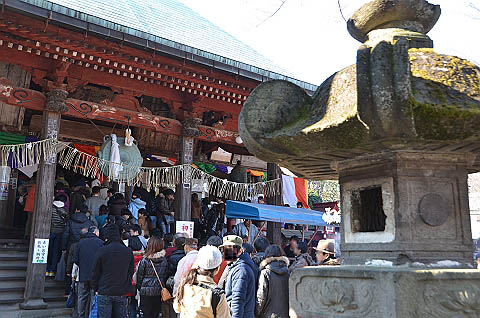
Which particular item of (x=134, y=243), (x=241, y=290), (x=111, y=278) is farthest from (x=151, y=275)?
(x=134, y=243)

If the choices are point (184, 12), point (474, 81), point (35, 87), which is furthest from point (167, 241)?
point (184, 12)

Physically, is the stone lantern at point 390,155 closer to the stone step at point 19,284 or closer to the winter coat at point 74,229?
the winter coat at point 74,229

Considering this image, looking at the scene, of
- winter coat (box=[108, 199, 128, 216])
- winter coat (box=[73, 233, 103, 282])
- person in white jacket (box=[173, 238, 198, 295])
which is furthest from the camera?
winter coat (box=[108, 199, 128, 216])

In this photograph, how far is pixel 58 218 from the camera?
8.09 metres

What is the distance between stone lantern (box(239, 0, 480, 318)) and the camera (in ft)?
7.46

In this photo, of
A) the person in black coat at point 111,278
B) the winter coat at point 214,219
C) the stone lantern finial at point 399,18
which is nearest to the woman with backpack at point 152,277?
the person in black coat at point 111,278

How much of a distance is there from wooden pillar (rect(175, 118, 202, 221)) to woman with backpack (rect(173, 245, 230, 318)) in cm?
562

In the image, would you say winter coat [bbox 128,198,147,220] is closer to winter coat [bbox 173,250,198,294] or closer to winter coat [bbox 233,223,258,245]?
winter coat [bbox 233,223,258,245]

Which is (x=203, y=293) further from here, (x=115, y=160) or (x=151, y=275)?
(x=115, y=160)

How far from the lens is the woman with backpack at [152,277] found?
539cm

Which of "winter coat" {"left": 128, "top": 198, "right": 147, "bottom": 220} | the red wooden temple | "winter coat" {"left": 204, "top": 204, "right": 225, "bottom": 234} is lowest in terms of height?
"winter coat" {"left": 204, "top": 204, "right": 225, "bottom": 234}

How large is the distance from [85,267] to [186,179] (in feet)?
10.8

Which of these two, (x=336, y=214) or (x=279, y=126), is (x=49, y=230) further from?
(x=336, y=214)

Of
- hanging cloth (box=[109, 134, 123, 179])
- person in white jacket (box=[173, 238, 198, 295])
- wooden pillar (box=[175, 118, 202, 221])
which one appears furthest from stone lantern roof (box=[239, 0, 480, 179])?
wooden pillar (box=[175, 118, 202, 221])
